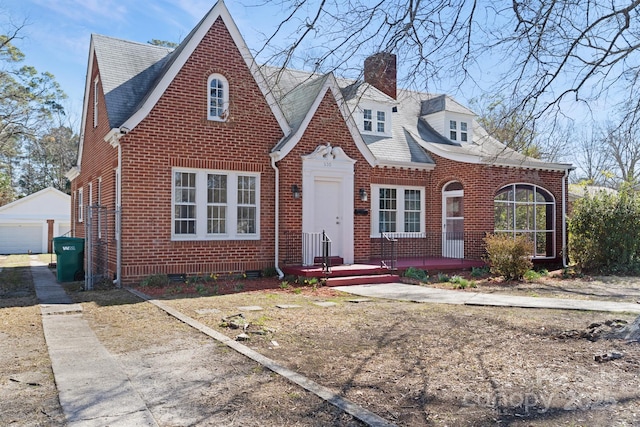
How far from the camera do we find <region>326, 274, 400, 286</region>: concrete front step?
1250cm

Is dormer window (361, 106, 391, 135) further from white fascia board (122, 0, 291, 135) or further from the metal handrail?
white fascia board (122, 0, 291, 135)

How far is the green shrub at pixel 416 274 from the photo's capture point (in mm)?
13955

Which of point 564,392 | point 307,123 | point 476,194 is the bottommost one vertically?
point 564,392

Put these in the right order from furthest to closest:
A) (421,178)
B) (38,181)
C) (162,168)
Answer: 1. (38,181)
2. (421,178)
3. (162,168)

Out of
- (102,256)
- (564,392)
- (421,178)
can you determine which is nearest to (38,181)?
(102,256)

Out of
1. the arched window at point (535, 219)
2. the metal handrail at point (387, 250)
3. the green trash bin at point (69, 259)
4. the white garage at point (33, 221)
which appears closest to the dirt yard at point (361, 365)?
the green trash bin at point (69, 259)

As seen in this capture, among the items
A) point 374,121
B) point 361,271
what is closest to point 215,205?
point 361,271

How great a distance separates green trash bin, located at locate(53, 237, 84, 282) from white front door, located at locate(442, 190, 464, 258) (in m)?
11.6

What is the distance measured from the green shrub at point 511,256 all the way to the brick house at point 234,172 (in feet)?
8.11

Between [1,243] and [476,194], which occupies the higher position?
[476,194]

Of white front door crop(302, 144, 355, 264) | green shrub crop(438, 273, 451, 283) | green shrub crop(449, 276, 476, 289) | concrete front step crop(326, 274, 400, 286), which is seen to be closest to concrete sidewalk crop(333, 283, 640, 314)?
concrete front step crop(326, 274, 400, 286)

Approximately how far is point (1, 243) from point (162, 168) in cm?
2750

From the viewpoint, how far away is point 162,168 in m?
12.5

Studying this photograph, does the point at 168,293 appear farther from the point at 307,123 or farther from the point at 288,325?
the point at 307,123
